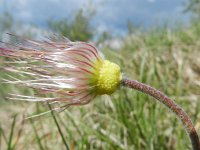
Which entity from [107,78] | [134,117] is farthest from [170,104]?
[134,117]

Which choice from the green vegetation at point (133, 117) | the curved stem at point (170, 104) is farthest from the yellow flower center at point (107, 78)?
the green vegetation at point (133, 117)

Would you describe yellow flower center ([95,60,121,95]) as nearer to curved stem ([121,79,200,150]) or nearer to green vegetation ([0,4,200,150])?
curved stem ([121,79,200,150])

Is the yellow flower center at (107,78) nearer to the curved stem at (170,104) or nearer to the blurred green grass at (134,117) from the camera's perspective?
the curved stem at (170,104)

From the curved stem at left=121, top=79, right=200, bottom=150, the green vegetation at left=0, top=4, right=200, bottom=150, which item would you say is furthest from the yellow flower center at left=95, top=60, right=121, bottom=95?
the green vegetation at left=0, top=4, right=200, bottom=150

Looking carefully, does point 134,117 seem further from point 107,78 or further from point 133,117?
point 107,78

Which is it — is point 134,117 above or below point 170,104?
below

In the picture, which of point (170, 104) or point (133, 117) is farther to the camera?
point (133, 117)
